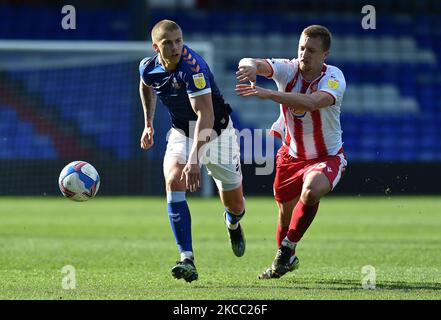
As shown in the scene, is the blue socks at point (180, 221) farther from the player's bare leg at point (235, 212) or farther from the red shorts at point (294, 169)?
the player's bare leg at point (235, 212)

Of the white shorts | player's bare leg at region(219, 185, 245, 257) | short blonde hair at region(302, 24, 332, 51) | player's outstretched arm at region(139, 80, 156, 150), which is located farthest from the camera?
player's bare leg at region(219, 185, 245, 257)

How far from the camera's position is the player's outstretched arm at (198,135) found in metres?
6.51

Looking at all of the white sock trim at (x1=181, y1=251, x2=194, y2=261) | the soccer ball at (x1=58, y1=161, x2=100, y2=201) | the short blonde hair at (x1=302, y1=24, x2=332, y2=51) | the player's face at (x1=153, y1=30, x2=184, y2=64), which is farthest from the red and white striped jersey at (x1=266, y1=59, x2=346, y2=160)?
the soccer ball at (x1=58, y1=161, x2=100, y2=201)

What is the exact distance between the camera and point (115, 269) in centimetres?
768

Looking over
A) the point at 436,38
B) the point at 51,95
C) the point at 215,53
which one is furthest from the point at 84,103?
the point at 436,38

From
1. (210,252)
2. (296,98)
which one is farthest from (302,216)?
(210,252)

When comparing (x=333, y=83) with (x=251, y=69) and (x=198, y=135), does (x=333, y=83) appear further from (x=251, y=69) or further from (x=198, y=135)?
(x=198, y=135)

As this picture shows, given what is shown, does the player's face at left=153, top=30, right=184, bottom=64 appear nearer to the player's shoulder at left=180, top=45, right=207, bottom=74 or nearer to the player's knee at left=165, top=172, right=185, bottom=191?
the player's shoulder at left=180, top=45, right=207, bottom=74

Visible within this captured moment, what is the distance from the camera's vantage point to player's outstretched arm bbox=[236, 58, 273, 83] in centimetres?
660

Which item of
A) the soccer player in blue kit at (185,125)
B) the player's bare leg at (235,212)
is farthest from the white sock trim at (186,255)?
the player's bare leg at (235,212)

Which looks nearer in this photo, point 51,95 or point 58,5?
point 51,95

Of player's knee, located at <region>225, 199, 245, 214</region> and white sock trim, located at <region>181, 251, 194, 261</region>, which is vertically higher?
player's knee, located at <region>225, 199, 245, 214</region>
